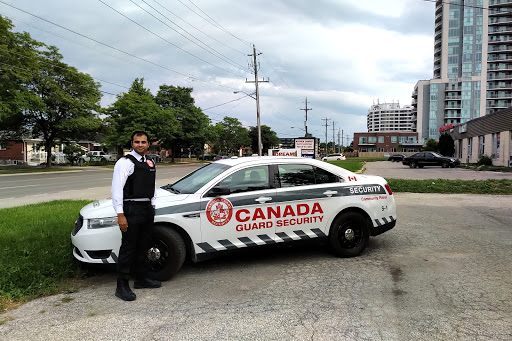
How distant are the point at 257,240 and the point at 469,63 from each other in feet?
383

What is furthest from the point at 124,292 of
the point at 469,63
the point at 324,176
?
the point at 469,63

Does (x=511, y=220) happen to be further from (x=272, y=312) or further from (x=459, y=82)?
(x=459, y=82)

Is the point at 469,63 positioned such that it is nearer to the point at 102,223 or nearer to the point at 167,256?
the point at 167,256

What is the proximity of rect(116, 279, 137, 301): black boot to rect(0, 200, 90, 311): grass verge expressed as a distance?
0.80 metres

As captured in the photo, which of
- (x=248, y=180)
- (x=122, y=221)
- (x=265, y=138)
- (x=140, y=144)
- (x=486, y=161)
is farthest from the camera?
(x=265, y=138)

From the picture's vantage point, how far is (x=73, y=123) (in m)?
35.7

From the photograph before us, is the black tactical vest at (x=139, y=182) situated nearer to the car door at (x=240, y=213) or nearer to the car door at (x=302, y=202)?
the car door at (x=240, y=213)

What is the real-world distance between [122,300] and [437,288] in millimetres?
3618

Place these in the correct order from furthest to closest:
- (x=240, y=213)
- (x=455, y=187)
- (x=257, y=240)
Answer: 1. (x=455, y=187)
2. (x=257, y=240)
3. (x=240, y=213)

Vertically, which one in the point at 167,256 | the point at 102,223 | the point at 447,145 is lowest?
the point at 167,256

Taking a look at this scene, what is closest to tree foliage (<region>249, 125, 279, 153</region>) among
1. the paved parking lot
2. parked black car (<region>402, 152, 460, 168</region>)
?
parked black car (<region>402, 152, 460, 168</region>)

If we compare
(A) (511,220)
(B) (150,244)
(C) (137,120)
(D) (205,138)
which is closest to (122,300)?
(B) (150,244)

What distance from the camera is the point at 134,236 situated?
4.02 meters

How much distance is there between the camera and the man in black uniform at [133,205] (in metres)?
3.86
